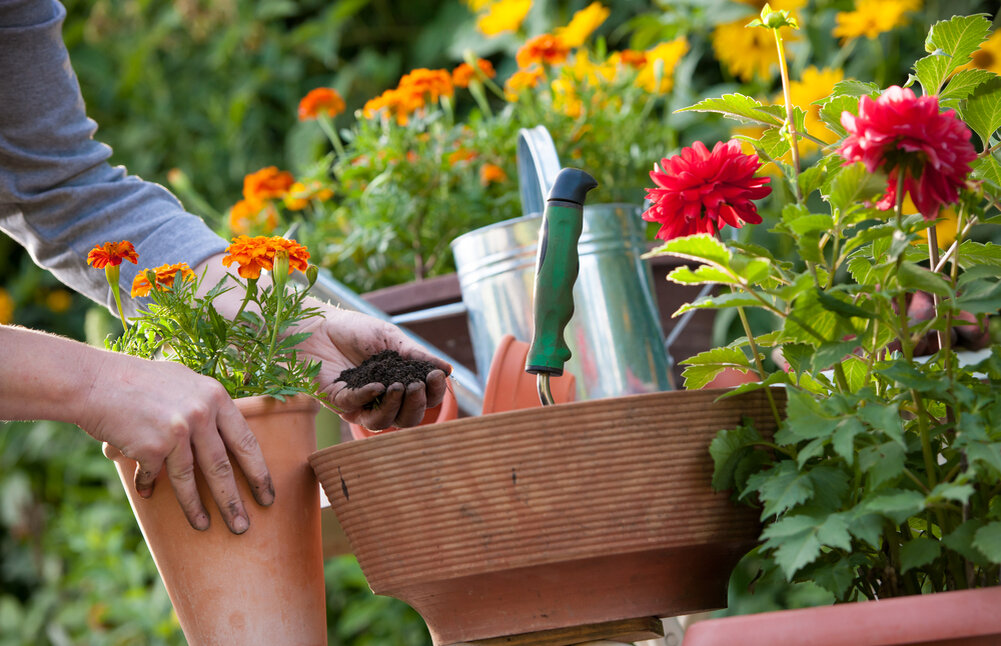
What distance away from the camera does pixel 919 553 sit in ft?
1.59

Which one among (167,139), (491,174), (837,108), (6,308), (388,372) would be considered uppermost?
(837,108)

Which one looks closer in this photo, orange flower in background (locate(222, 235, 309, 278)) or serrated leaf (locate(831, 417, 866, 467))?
serrated leaf (locate(831, 417, 866, 467))

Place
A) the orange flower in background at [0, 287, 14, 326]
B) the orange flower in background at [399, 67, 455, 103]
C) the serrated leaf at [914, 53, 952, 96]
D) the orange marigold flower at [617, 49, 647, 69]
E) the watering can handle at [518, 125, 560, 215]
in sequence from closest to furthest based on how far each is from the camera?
1. the serrated leaf at [914, 53, 952, 96]
2. the watering can handle at [518, 125, 560, 215]
3. the orange flower in background at [399, 67, 455, 103]
4. the orange marigold flower at [617, 49, 647, 69]
5. the orange flower in background at [0, 287, 14, 326]

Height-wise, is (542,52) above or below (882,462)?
below

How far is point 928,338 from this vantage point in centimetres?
88

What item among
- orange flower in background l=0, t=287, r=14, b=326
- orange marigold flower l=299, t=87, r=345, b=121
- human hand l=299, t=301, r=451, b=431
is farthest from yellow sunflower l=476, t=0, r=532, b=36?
orange flower in background l=0, t=287, r=14, b=326

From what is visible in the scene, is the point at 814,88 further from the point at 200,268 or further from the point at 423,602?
the point at 423,602

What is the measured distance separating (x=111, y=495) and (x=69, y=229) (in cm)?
208

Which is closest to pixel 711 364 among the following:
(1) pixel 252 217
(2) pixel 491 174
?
(2) pixel 491 174

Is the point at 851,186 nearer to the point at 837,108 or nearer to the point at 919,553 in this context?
the point at 837,108

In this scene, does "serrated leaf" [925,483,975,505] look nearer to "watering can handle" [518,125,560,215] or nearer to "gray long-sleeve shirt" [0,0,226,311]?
"watering can handle" [518,125,560,215]

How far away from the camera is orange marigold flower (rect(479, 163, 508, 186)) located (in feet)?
4.74

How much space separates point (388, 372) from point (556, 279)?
15 centimetres

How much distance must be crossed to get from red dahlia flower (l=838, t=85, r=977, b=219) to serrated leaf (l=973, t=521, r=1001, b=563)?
0.52 feet
